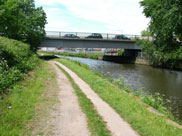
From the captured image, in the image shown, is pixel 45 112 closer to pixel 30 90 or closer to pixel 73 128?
pixel 73 128

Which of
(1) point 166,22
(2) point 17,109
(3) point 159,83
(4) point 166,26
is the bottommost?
(3) point 159,83

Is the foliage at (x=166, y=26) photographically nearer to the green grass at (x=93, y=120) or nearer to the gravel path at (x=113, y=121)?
the gravel path at (x=113, y=121)

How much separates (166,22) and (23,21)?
2372cm

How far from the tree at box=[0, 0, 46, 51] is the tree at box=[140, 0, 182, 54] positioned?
18.8 m

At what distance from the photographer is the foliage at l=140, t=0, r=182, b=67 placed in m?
22.2

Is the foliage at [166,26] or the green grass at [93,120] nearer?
the green grass at [93,120]

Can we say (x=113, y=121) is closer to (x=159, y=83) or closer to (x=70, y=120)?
(x=70, y=120)

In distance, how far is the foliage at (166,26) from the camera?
22173 mm

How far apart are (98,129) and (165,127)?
202cm

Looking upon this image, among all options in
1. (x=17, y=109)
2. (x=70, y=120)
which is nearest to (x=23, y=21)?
(x=17, y=109)

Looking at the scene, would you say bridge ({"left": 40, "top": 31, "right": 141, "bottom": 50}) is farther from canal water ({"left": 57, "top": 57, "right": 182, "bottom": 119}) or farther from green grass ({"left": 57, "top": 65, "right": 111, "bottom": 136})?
green grass ({"left": 57, "top": 65, "right": 111, "bottom": 136})

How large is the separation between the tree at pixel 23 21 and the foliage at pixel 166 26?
18.9 m

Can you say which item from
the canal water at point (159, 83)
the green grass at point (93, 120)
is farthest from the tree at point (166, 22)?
the green grass at point (93, 120)

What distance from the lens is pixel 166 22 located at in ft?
78.9
